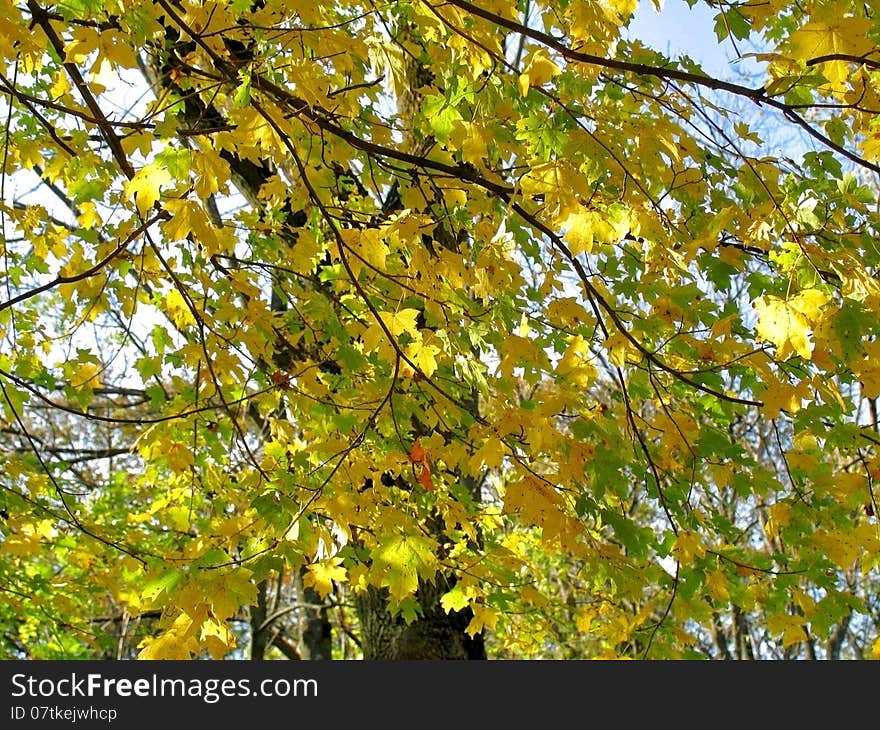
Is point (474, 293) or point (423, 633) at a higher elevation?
point (474, 293)

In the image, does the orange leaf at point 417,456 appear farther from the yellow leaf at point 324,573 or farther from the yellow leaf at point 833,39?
the yellow leaf at point 833,39

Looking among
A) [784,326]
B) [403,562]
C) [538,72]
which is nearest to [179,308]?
[403,562]

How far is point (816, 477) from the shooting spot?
306cm

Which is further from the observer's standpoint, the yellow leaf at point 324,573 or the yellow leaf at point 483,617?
the yellow leaf at point 483,617

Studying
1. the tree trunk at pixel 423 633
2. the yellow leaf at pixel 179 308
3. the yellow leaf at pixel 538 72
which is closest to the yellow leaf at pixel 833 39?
the yellow leaf at pixel 538 72

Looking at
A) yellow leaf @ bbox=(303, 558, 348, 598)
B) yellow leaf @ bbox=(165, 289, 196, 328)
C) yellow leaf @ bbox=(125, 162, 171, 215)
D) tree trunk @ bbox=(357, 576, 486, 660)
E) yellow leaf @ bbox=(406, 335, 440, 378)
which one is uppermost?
yellow leaf @ bbox=(165, 289, 196, 328)

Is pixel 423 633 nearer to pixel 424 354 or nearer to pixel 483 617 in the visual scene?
pixel 483 617

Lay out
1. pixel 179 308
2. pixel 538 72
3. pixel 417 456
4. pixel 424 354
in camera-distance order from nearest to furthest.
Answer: pixel 538 72 → pixel 424 354 → pixel 417 456 → pixel 179 308

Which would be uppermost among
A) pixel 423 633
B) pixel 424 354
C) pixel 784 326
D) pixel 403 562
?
pixel 424 354

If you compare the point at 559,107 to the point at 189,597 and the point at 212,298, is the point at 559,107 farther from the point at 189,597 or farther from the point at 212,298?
the point at 212,298

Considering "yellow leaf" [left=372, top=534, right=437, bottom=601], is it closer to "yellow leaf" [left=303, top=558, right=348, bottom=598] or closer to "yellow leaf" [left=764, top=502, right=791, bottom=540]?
"yellow leaf" [left=303, top=558, right=348, bottom=598]

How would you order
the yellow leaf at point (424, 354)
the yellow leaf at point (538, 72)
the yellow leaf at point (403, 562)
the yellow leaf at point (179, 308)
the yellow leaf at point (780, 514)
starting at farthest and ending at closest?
the yellow leaf at point (179, 308), the yellow leaf at point (780, 514), the yellow leaf at point (424, 354), the yellow leaf at point (403, 562), the yellow leaf at point (538, 72)

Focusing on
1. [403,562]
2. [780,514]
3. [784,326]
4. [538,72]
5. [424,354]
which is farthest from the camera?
[780,514]

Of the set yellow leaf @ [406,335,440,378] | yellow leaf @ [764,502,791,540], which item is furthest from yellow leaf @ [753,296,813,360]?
yellow leaf @ [764,502,791,540]
